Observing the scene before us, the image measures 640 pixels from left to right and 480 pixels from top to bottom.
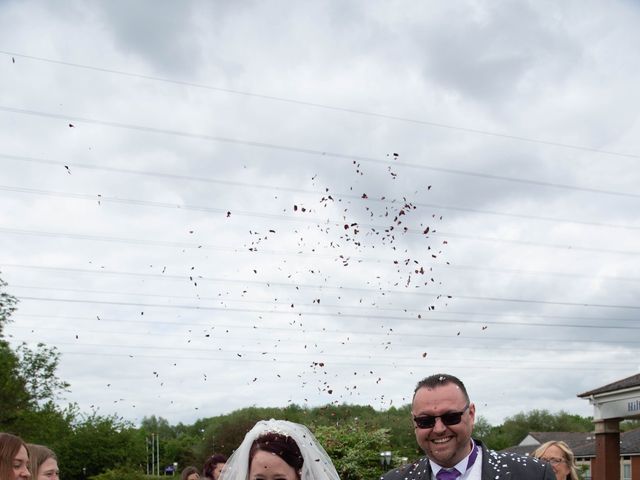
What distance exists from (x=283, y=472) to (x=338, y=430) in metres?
19.9

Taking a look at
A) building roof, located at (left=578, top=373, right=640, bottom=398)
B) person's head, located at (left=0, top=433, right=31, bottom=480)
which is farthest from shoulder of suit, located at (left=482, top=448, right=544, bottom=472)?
building roof, located at (left=578, top=373, right=640, bottom=398)

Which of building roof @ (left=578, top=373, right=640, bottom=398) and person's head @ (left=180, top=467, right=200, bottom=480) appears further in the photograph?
building roof @ (left=578, top=373, right=640, bottom=398)

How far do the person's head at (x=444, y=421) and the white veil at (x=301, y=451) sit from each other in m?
0.62

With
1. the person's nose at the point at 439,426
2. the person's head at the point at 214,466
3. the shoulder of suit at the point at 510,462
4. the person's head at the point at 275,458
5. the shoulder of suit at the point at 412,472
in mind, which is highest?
the person's nose at the point at 439,426

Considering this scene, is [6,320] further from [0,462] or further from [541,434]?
[541,434]

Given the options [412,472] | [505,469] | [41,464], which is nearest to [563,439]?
[41,464]

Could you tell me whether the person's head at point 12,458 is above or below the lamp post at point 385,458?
above

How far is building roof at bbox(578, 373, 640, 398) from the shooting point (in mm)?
30062

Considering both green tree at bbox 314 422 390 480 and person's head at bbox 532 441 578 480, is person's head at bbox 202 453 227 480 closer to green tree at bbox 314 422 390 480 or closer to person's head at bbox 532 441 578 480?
person's head at bbox 532 441 578 480

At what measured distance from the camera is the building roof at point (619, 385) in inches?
1184

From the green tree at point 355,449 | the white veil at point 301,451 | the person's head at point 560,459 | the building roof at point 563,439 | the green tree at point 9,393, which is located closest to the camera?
the white veil at point 301,451

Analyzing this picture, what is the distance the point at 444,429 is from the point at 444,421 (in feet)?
0.16

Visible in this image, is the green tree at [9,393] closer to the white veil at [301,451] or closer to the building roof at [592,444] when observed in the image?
the building roof at [592,444]

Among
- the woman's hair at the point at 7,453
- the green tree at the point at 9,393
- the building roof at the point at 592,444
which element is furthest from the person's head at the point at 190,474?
the building roof at the point at 592,444
